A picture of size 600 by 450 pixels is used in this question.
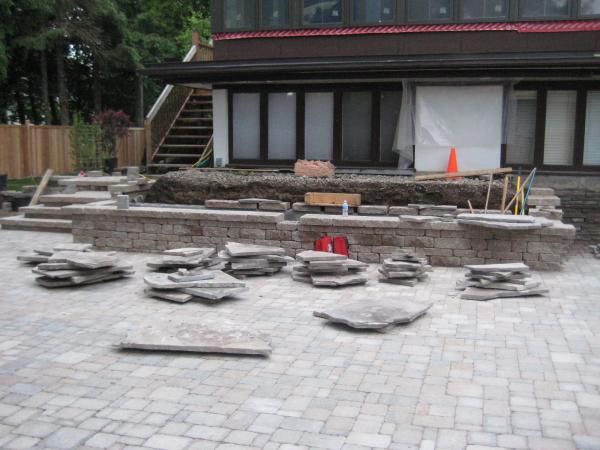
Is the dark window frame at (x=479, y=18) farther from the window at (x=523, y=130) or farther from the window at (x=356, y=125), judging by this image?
the window at (x=356, y=125)

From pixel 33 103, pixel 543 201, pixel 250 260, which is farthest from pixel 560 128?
pixel 33 103

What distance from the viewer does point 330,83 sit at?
14242 millimetres

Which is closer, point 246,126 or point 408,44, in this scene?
point 408,44

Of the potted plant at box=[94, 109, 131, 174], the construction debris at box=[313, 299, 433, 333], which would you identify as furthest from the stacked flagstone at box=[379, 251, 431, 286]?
the potted plant at box=[94, 109, 131, 174]

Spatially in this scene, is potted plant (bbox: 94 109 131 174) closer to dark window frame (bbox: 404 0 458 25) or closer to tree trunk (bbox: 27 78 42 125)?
dark window frame (bbox: 404 0 458 25)

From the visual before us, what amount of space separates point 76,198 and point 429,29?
8.39 m

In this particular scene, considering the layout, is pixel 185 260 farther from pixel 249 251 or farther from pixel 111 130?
pixel 111 130

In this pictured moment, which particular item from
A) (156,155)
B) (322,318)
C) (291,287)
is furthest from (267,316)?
(156,155)

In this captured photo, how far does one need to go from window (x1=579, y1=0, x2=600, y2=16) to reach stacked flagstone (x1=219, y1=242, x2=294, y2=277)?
29.1ft

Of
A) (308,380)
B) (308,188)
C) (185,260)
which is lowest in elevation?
(308,380)

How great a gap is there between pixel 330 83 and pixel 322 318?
8.70 metres

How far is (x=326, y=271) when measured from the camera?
27.2 feet

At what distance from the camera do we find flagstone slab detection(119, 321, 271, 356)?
5.55m

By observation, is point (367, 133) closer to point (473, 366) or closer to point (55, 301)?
point (55, 301)
